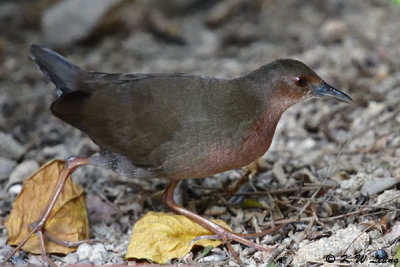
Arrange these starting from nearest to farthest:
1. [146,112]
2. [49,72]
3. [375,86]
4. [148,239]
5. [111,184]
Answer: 1. [148,239]
2. [146,112]
3. [49,72]
4. [111,184]
5. [375,86]

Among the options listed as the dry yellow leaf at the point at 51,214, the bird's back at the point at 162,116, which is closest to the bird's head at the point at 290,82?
the bird's back at the point at 162,116

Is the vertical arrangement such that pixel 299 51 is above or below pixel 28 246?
above

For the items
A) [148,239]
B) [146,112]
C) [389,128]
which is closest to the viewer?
[148,239]

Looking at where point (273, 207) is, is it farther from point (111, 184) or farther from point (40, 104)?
point (40, 104)

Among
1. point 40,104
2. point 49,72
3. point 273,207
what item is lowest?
point 273,207

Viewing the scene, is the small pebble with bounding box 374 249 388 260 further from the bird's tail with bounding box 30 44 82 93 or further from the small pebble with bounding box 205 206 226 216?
the bird's tail with bounding box 30 44 82 93

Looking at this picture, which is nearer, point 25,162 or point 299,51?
point 25,162

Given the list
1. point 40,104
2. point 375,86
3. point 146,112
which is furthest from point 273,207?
point 40,104

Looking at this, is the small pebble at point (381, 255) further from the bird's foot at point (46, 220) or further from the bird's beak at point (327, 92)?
the bird's foot at point (46, 220)
